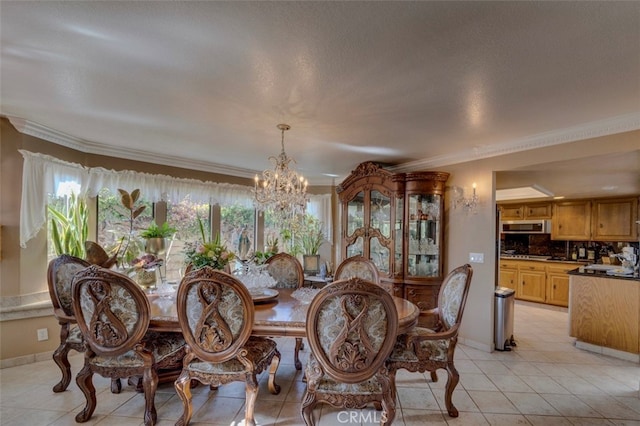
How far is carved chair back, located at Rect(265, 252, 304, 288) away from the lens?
3498mm

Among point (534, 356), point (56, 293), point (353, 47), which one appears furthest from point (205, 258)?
point (534, 356)

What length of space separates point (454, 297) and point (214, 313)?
1847mm

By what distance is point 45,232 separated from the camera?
3.25 meters

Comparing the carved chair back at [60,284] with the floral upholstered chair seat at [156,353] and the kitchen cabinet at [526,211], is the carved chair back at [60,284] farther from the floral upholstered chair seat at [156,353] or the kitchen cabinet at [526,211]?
the kitchen cabinet at [526,211]

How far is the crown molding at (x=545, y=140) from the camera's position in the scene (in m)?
2.62

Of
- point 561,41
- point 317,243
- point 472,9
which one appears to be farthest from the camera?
point 317,243

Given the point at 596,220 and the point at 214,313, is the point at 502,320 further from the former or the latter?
the point at 596,220

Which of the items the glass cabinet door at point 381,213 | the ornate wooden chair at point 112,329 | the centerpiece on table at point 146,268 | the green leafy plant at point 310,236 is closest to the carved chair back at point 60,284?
the centerpiece on table at point 146,268

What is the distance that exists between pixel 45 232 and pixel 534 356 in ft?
18.4

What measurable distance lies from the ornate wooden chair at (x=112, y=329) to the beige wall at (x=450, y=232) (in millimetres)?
1580

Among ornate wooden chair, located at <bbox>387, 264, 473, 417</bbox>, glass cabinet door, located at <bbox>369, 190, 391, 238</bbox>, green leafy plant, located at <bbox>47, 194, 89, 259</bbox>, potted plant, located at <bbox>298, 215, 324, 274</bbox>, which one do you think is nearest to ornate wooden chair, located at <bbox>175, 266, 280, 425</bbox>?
ornate wooden chair, located at <bbox>387, 264, 473, 417</bbox>

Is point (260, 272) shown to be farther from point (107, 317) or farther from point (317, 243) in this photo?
point (317, 243)

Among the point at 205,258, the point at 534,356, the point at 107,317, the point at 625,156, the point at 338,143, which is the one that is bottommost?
the point at 534,356

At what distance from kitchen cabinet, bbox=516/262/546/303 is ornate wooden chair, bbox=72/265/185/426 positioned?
20.7 ft
